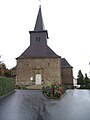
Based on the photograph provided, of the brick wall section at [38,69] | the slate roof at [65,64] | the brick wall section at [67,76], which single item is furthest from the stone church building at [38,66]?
the slate roof at [65,64]

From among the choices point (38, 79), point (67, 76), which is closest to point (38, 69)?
point (38, 79)

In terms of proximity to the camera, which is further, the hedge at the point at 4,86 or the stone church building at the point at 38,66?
the stone church building at the point at 38,66

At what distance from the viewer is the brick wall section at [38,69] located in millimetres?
33531

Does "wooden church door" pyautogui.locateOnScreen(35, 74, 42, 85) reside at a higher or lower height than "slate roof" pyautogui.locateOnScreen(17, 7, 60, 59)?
lower

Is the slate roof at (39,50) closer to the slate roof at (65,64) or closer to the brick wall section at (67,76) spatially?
the brick wall section at (67,76)

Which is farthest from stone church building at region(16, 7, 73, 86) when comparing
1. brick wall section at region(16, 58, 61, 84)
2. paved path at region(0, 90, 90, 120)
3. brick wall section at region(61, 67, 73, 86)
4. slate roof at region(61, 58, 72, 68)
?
paved path at region(0, 90, 90, 120)

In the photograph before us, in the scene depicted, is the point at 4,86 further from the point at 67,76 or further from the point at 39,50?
the point at 67,76

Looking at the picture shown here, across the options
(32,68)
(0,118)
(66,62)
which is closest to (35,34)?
(32,68)

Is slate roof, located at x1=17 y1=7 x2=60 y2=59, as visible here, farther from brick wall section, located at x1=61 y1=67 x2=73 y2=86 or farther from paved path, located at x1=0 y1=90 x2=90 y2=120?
paved path, located at x1=0 y1=90 x2=90 y2=120

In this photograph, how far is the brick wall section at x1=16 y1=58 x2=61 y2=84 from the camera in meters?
33.5

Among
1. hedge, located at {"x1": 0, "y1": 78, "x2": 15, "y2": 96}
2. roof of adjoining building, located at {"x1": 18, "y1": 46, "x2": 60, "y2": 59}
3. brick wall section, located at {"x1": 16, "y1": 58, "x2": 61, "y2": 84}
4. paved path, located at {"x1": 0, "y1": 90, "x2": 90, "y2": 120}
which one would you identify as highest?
roof of adjoining building, located at {"x1": 18, "y1": 46, "x2": 60, "y2": 59}

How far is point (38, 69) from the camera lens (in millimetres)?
34031

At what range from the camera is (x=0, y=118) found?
7266 mm

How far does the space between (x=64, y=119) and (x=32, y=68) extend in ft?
89.7
